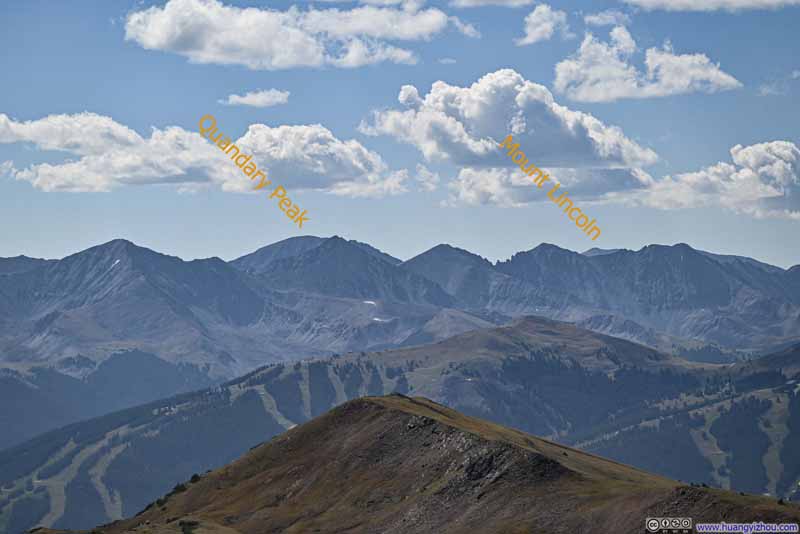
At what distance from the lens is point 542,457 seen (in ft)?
479

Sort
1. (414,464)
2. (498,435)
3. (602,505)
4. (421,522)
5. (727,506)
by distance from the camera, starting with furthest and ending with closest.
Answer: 1. (498,435)
2. (414,464)
3. (421,522)
4. (602,505)
5. (727,506)

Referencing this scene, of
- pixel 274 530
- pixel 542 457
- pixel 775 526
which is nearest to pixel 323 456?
pixel 274 530

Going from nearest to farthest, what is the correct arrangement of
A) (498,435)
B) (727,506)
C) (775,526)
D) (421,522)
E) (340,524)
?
(775,526) → (727,506) → (421,522) → (340,524) → (498,435)

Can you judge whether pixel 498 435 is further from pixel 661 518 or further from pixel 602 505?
pixel 661 518

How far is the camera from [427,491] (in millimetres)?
152125

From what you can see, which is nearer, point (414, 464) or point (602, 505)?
point (602, 505)

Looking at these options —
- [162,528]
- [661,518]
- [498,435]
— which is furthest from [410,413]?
[661,518]

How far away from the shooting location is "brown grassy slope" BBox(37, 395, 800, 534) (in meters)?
118

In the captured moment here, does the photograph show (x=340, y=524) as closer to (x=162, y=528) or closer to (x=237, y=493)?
(x=162, y=528)

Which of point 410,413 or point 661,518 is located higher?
point 410,413

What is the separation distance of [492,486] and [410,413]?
44.2 metres

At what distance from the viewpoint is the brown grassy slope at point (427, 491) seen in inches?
4663

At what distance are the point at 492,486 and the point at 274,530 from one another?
38.1 metres

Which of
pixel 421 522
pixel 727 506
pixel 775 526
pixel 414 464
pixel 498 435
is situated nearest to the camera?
pixel 775 526
